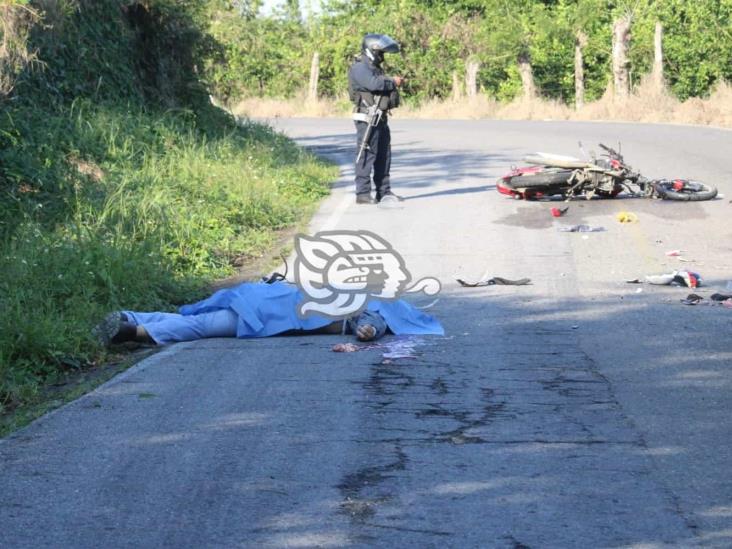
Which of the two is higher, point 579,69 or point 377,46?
point 377,46

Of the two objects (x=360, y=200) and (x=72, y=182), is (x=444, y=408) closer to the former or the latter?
(x=72, y=182)

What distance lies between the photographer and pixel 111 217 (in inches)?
488

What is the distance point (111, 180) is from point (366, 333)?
6.68 meters

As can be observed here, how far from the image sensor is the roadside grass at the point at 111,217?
28.1 ft

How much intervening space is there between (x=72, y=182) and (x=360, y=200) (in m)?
4.01

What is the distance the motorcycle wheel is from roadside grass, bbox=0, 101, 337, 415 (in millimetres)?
4629

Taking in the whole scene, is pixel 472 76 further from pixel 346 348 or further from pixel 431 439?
pixel 431 439

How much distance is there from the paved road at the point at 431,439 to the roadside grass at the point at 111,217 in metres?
0.98

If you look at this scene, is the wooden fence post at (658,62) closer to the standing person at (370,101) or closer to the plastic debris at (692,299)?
the standing person at (370,101)

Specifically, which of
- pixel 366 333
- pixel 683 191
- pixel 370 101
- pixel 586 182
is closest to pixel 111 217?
pixel 370 101

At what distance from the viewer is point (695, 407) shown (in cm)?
671

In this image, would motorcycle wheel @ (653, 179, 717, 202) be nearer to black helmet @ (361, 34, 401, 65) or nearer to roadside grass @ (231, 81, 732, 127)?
black helmet @ (361, 34, 401, 65)

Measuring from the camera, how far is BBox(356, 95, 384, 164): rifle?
51.5 ft

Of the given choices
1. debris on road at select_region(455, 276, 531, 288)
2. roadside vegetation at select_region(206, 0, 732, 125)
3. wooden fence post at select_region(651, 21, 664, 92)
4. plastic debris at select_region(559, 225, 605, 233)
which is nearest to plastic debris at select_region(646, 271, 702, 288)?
debris on road at select_region(455, 276, 531, 288)
